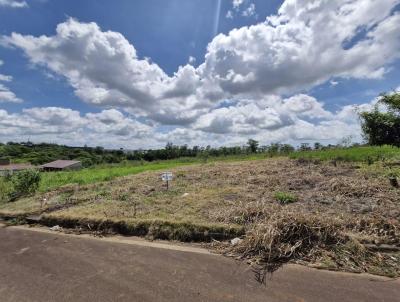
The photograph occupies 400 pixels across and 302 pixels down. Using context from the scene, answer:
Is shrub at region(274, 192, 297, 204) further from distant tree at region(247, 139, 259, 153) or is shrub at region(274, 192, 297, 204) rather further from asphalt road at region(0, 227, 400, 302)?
distant tree at region(247, 139, 259, 153)

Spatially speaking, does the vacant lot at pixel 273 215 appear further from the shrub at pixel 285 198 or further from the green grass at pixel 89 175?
the green grass at pixel 89 175

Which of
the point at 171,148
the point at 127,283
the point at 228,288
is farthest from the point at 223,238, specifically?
the point at 171,148

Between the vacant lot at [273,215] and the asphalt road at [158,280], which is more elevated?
the vacant lot at [273,215]

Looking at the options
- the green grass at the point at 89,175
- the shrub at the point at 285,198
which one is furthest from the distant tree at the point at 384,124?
the shrub at the point at 285,198

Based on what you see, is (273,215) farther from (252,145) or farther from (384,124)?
(252,145)

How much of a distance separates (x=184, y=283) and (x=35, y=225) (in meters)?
4.19

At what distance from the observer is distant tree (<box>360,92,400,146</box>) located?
13.3 meters

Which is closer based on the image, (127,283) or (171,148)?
(127,283)

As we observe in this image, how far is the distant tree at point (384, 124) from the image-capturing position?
13258 millimetres

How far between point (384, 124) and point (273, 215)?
1293 cm

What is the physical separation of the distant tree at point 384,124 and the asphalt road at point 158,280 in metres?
13.6

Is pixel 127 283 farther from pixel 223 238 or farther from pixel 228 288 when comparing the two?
pixel 223 238

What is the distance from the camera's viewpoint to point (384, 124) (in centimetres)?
1330

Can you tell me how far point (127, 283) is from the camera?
275 cm
